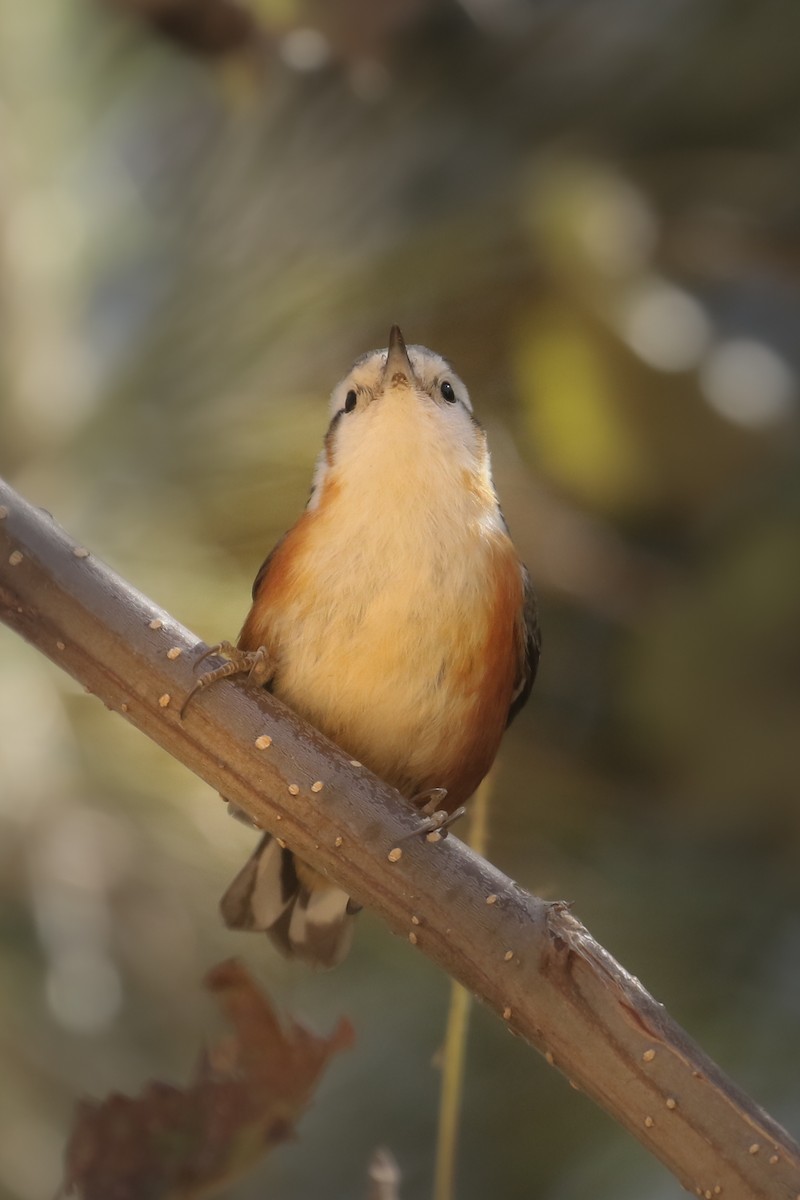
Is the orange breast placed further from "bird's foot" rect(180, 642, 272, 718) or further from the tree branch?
the tree branch

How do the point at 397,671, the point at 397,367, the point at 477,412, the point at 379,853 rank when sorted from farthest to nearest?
the point at 477,412 → the point at 397,367 → the point at 397,671 → the point at 379,853

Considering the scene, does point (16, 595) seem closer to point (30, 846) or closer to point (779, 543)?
point (30, 846)

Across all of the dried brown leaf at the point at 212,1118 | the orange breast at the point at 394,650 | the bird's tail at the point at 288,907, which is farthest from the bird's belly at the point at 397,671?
the dried brown leaf at the point at 212,1118

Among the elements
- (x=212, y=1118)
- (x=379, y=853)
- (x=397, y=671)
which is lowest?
(x=212, y=1118)

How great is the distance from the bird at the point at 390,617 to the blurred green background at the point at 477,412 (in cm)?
11

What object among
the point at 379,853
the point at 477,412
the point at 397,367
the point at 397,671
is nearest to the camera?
the point at 379,853

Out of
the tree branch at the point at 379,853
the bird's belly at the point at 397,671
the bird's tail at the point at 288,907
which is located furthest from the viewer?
the bird's tail at the point at 288,907

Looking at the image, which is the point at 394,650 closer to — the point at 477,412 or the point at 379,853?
the point at 379,853

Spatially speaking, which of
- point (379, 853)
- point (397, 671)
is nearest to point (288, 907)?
point (397, 671)

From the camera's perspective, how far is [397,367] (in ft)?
4.62

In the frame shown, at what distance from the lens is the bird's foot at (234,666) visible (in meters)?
1.06

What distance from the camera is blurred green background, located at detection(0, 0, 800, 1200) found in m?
1.47

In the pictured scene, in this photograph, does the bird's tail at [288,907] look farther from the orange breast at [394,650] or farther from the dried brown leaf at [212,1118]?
the dried brown leaf at [212,1118]

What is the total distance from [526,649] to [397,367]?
0.32 m
